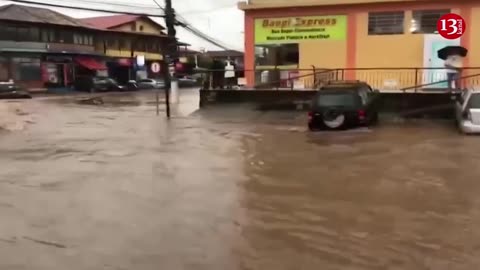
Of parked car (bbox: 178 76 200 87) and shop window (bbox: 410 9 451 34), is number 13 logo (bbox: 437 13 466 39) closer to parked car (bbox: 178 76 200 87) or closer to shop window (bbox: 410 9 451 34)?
shop window (bbox: 410 9 451 34)

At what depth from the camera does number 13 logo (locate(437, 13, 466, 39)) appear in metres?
24.7

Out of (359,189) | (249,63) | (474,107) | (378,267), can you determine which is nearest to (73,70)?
(249,63)

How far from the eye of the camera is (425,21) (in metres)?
25.4

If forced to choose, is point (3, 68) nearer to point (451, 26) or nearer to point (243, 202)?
point (451, 26)

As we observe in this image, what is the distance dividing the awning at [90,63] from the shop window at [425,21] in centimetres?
3713

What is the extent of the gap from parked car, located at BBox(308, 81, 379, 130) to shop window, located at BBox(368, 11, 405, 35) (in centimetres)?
730

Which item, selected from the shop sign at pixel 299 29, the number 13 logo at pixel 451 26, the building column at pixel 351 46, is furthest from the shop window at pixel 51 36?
the number 13 logo at pixel 451 26

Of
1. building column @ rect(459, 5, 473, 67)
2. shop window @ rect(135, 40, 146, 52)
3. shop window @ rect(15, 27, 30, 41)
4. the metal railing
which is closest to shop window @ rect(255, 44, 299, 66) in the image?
the metal railing

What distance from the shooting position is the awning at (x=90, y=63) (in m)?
55.8

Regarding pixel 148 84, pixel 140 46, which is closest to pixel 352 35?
pixel 148 84

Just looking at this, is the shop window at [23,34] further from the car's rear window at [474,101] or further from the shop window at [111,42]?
the car's rear window at [474,101]

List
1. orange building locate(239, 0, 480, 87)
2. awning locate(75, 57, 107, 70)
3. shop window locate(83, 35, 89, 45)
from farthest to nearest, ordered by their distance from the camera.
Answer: shop window locate(83, 35, 89, 45) < awning locate(75, 57, 107, 70) < orange building locate(239, 0, 480, 87)

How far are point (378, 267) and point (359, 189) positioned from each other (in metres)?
4.15

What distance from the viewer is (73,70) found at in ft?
181
